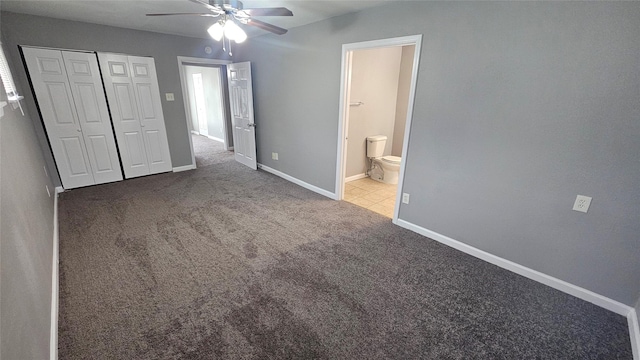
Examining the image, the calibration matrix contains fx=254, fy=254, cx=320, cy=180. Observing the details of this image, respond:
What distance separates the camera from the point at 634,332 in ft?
5.44

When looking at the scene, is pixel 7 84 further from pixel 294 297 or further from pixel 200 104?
pixel 200 104

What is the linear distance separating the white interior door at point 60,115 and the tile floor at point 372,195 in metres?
4.00

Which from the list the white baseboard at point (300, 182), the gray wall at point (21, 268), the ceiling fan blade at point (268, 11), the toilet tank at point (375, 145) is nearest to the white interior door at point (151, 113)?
the white baseboard at point (300, 182)

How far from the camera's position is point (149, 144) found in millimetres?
4367

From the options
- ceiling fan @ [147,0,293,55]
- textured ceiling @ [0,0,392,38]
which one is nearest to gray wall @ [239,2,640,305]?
textured ceiling @ [0,0,392,38]

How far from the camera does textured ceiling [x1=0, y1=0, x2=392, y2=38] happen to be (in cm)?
264

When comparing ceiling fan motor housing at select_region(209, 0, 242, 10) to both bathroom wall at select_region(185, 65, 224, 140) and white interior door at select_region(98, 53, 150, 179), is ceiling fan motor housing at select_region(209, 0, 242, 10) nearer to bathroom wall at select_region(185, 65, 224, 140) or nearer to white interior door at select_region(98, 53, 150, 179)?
white interior door at select_region(98, 53, 150, 179)

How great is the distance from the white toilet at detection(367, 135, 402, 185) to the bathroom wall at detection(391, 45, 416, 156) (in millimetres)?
421

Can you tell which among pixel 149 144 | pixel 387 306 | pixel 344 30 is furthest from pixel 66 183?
pixel 387 306

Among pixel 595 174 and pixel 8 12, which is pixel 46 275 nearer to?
pixel 8 12

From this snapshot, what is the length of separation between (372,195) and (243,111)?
2824mm

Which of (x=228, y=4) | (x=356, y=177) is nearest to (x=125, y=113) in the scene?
(x=228, y=4)

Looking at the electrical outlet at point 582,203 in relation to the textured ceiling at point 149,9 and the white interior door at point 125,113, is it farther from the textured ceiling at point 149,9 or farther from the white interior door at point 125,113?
the white interior door at point 125,113

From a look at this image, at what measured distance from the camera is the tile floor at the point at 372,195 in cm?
349
